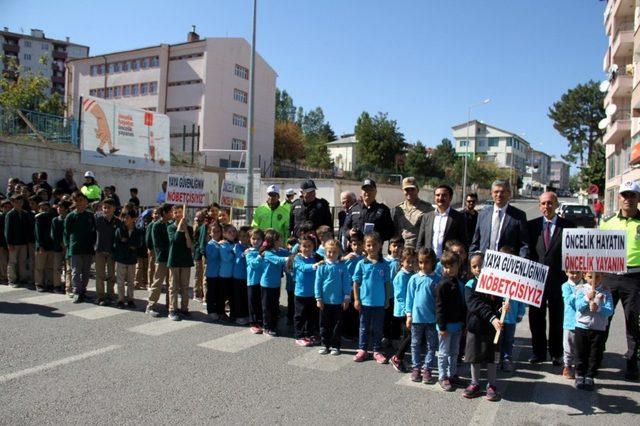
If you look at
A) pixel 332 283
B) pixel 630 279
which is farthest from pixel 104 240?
pixel 630 279

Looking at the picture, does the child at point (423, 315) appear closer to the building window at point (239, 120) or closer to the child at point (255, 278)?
the child at point (255, 278)

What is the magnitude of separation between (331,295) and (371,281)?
594 mm

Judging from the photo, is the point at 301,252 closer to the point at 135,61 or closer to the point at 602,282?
the point at 602,282

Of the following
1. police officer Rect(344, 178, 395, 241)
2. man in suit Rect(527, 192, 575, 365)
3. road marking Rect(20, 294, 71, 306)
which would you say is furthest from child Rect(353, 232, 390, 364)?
road marking Rect(20, 294, 71, 306)

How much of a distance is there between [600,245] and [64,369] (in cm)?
589

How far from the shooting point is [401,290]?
6.18 metres

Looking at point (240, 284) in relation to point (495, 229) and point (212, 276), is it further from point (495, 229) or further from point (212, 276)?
point (495, 229)

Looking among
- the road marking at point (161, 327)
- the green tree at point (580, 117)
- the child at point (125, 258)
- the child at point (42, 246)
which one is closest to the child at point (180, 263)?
the road marking at point (161, 327)

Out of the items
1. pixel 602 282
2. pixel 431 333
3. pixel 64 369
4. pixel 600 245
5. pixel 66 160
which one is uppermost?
pixel 66 160

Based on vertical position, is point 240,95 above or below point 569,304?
above

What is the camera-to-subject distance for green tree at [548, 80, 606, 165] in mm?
69125

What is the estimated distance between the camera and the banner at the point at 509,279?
5.03 metres

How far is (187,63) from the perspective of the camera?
49594 millimetres

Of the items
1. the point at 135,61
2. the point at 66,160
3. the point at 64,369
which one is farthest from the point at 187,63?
the point at 64,369
